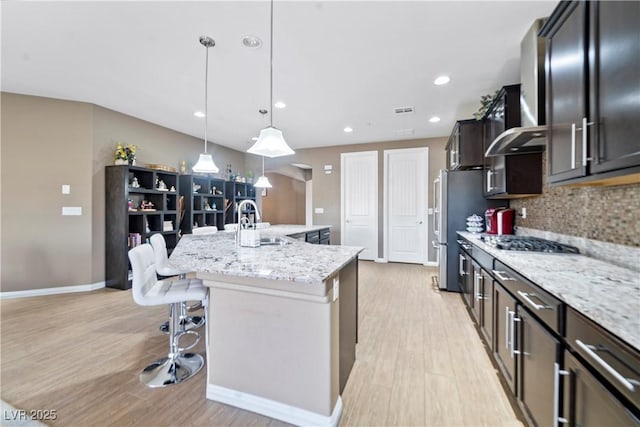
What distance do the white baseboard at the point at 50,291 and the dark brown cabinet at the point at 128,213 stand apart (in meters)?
0.18

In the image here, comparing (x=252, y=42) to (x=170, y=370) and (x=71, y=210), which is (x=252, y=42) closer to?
(x=170, y=370)

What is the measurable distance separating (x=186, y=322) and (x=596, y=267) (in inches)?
130

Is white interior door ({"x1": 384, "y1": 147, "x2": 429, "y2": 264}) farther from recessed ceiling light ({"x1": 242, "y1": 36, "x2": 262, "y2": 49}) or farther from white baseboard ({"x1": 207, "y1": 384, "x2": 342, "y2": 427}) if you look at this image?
white baseboard ({"x1": 207, "y1": 384, "x2": 342, "y2": 427})

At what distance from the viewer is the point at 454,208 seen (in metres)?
3.67

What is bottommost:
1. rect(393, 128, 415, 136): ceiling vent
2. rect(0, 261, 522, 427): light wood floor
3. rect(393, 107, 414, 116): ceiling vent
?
rect(0, 261, 522, 427): light wood floor

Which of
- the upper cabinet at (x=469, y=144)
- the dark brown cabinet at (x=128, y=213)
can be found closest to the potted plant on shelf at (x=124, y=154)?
the dark brown cabinet at (x=128, y=213)

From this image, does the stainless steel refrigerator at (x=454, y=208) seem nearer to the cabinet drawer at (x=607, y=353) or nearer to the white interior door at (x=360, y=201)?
the white interior door at (x=360, y=201)

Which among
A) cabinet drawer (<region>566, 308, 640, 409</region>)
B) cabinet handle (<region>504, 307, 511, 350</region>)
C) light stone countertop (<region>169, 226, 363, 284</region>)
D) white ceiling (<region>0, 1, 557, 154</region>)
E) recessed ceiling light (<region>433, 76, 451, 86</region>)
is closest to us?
cabinet drawer (<region>566, 308, 640, 409</region>)

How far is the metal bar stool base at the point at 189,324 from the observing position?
255 centimetres

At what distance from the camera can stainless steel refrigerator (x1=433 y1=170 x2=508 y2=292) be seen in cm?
358

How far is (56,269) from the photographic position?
3646 millimetres

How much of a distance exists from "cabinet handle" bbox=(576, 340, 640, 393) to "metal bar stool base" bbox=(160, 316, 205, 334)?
285 centimetres

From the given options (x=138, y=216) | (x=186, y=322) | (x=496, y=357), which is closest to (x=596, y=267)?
(x=496, y=357)

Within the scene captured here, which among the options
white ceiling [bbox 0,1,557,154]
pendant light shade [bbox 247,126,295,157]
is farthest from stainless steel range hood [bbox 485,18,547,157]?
pendant light shade [bbox 247,126,295,157]
